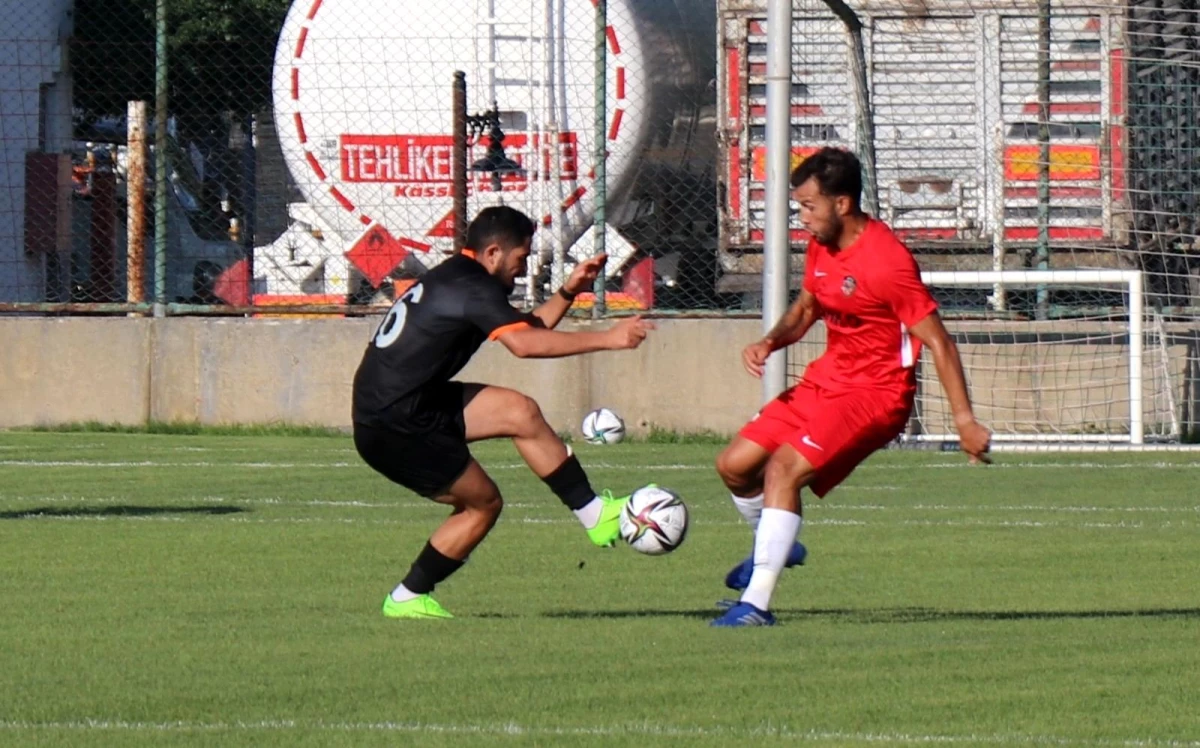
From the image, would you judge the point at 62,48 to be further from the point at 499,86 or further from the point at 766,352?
the point at 766,352

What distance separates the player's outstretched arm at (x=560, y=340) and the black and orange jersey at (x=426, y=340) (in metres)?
0.09

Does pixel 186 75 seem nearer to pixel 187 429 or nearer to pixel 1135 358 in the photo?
pixel 187 429

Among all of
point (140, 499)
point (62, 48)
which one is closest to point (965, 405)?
point (140, 499)

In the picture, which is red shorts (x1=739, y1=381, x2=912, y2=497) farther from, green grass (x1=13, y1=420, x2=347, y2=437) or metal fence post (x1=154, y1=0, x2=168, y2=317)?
metal fence post (x1=154, y1=0, x2=168, y2=317)

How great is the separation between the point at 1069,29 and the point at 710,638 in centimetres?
1247

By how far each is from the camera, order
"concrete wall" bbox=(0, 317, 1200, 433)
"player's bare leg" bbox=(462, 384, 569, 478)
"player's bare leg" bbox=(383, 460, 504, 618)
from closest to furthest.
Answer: "player's bare leg" bbox=(383, 460, 504, 618)
"player's bare leg" bbox=(462, 384, 569, 478)
"concrete wall" bbox=(0, 317, 1200, 433)

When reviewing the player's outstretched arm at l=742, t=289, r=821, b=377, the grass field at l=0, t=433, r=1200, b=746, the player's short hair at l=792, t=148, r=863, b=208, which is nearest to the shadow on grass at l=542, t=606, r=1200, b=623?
the grass field at l=0, t=433, r=1200, b=746

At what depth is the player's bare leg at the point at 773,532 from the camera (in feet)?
26.1

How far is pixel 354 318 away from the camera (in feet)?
60.4

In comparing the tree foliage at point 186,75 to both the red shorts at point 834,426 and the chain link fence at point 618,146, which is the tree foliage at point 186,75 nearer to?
the chain link fence at point 618,146

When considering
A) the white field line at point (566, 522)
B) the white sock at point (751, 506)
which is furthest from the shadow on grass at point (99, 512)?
the white sock at point (751, 506)

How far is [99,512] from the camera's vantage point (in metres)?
12.4

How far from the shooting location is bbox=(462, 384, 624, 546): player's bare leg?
8.48m

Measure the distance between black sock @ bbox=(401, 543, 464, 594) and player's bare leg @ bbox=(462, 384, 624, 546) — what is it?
46cm
